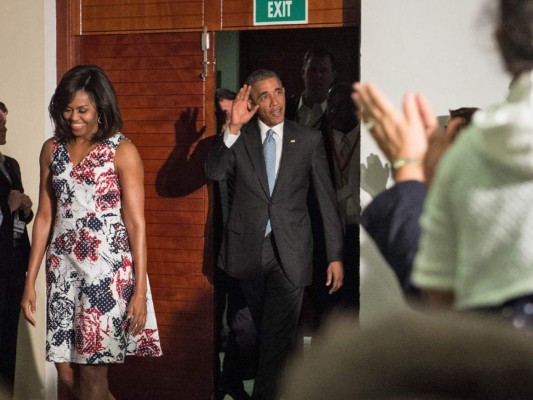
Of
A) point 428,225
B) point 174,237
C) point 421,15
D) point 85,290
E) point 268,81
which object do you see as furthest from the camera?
point 174,237

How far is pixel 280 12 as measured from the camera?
14.6ft

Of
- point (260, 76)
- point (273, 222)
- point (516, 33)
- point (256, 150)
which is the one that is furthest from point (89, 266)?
point (516, 33)

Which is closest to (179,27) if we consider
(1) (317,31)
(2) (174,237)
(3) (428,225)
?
(1) (317,31)

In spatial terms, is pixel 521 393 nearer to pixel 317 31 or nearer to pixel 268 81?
pixel 268 81

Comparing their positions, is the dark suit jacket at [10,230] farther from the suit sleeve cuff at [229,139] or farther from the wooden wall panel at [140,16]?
the suit sleeve cuff at [229,139]

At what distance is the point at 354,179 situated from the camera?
462cm

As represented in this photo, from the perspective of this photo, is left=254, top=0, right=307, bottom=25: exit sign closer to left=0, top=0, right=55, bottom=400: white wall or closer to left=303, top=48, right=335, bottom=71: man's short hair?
left=303, top=48, right=335, bottom=71: man's short hair

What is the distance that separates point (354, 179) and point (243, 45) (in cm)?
104

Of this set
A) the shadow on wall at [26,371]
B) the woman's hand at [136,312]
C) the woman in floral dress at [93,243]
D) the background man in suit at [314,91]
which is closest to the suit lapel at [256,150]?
the background man in suit at [314,91]

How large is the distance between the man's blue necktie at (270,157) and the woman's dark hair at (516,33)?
3.07 meters

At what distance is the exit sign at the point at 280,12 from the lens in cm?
444

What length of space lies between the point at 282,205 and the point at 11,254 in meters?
1.42

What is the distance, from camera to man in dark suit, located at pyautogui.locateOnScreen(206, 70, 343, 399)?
14.1ft

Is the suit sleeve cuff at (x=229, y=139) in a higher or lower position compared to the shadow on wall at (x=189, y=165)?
higher
